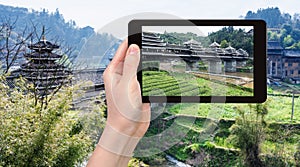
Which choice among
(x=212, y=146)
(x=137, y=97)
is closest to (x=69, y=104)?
Result: (x=212, y=146)

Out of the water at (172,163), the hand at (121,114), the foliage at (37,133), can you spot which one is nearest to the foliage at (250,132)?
the water at (172,163)

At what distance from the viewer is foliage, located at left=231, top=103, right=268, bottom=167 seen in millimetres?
1824

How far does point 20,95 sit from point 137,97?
3.95 ft

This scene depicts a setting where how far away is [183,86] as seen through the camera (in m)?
0.68

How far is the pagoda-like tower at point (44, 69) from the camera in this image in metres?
1.75

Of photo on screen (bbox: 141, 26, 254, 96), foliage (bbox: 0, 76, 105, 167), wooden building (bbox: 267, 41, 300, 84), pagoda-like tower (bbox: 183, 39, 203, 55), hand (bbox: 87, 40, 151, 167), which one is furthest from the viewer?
wooden building (bbox: 267, 41, 300, 84)

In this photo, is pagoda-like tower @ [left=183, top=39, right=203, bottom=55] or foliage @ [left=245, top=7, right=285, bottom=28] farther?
foliage @ [left=245, top=7, right=285, bottom=28]

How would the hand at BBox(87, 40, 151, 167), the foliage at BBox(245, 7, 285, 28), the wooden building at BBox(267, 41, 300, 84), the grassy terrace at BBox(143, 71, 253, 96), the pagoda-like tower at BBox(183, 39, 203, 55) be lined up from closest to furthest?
the hand at BBox(87, 40, 151, 167) → the grassy terrace at BBox(143, 71, 253, 96) → the pagoda-like tower at BBox(183, 39, 203, 55) → the foliage at BBox(245, 7, 285, 28) → the wooden building at BBox(267, 41, 300, 84)

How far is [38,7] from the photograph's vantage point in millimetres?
1723

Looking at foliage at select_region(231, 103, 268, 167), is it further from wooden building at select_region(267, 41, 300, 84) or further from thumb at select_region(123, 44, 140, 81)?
thumb at select_region(123, 44, 140, 81)

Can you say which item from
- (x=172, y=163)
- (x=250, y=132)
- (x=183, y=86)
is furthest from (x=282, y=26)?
(x=183, y=86)

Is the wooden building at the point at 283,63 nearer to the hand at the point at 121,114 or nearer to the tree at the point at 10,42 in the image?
the tree at the point at 10,42

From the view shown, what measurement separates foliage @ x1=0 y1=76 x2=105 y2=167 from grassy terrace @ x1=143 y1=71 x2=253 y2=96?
0.83m

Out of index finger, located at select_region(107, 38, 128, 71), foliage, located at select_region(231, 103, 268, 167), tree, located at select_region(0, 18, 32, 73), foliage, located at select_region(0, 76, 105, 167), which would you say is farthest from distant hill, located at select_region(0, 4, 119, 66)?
index finger, located at select_region(107, 38, 128, 71)
